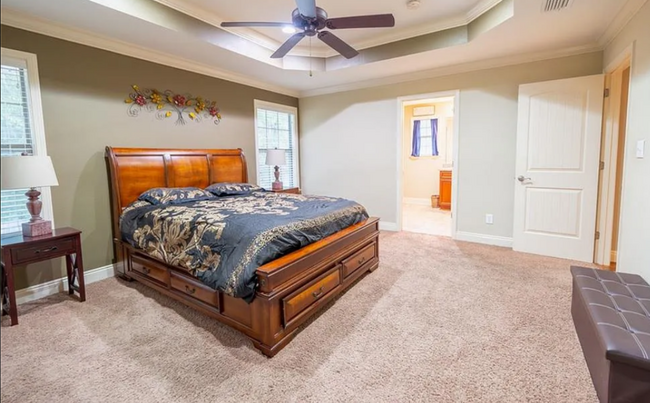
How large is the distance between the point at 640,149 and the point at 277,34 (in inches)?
146

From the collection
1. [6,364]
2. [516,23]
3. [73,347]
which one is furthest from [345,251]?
[516,23]

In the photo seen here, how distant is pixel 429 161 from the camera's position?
302 inches

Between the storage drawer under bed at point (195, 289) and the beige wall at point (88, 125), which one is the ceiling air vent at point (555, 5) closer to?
the storage drawer under bed at point (195, 289)

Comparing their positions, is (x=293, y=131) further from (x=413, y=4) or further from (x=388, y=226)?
(x=413, y=4)

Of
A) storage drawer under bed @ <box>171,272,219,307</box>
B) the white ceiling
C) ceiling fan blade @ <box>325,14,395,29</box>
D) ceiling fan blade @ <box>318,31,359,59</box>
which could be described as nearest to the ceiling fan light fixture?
the white ceiling

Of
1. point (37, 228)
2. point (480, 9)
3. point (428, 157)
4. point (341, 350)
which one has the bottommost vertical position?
point (341, 350)

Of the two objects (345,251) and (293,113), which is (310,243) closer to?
(345,251)

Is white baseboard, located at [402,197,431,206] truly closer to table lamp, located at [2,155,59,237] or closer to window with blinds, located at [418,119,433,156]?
window with blinds, located at [418,119,433,156]

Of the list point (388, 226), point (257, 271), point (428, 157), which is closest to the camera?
point (257, 271)

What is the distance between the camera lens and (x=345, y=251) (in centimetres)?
276

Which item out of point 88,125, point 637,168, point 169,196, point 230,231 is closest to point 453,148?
point 637,168

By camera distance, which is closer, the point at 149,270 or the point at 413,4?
the point at 149,270

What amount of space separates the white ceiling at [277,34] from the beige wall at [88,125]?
161 millimetres

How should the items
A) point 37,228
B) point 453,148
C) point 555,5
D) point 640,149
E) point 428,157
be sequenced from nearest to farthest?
1. point 640,149
2. point 37,228
3. point 555,5
4. point 453,148
5. point 428,157
